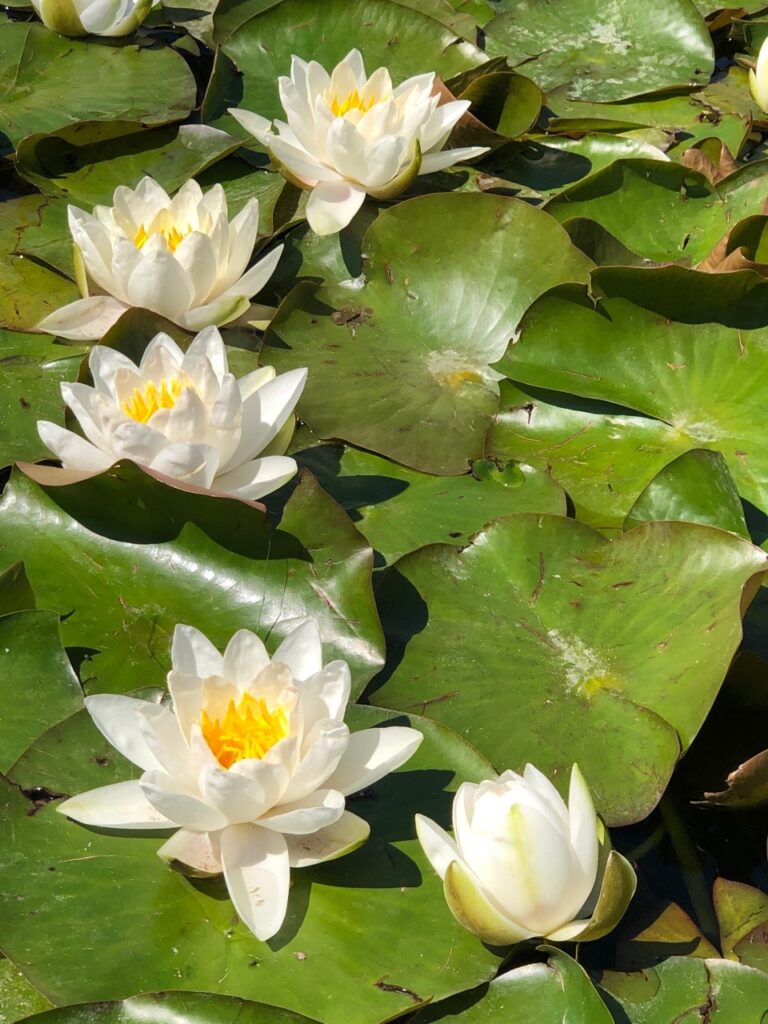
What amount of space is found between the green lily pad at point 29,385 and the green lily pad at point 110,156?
2.07ft

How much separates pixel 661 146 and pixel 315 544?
1947 millimetres

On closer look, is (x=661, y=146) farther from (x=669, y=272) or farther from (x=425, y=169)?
(x=669, y=272)

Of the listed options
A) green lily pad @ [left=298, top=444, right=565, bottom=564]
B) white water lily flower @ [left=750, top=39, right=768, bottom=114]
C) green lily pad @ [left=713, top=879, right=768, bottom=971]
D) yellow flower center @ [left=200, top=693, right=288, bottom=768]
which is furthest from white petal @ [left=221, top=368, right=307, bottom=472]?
white water lily flower @ [left=750, top=39, right=768, bottom=114]

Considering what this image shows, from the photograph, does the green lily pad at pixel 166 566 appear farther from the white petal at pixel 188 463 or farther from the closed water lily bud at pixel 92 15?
the closed water lily bud at pixel 92 15

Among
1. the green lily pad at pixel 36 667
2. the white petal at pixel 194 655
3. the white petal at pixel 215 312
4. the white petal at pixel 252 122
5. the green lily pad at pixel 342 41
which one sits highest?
the green lily pad at pixel 342 41

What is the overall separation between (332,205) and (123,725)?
1.61 m

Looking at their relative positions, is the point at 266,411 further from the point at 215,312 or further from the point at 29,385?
the point at 29,385

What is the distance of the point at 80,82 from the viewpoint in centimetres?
334

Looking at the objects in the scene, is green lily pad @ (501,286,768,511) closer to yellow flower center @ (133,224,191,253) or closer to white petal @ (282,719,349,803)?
yellow flower center @ (133,224,191,253)

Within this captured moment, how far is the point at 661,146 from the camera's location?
322 centimetres

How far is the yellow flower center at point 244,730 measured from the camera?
1604mm

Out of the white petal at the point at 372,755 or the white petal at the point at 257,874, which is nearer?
the white petal at the point at 257,874

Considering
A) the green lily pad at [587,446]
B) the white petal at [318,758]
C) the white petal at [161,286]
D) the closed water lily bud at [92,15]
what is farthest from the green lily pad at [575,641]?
the closed water lily bud at [92,15]

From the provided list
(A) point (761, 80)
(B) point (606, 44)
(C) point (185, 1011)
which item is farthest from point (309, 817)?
(B) point (606, 44)
